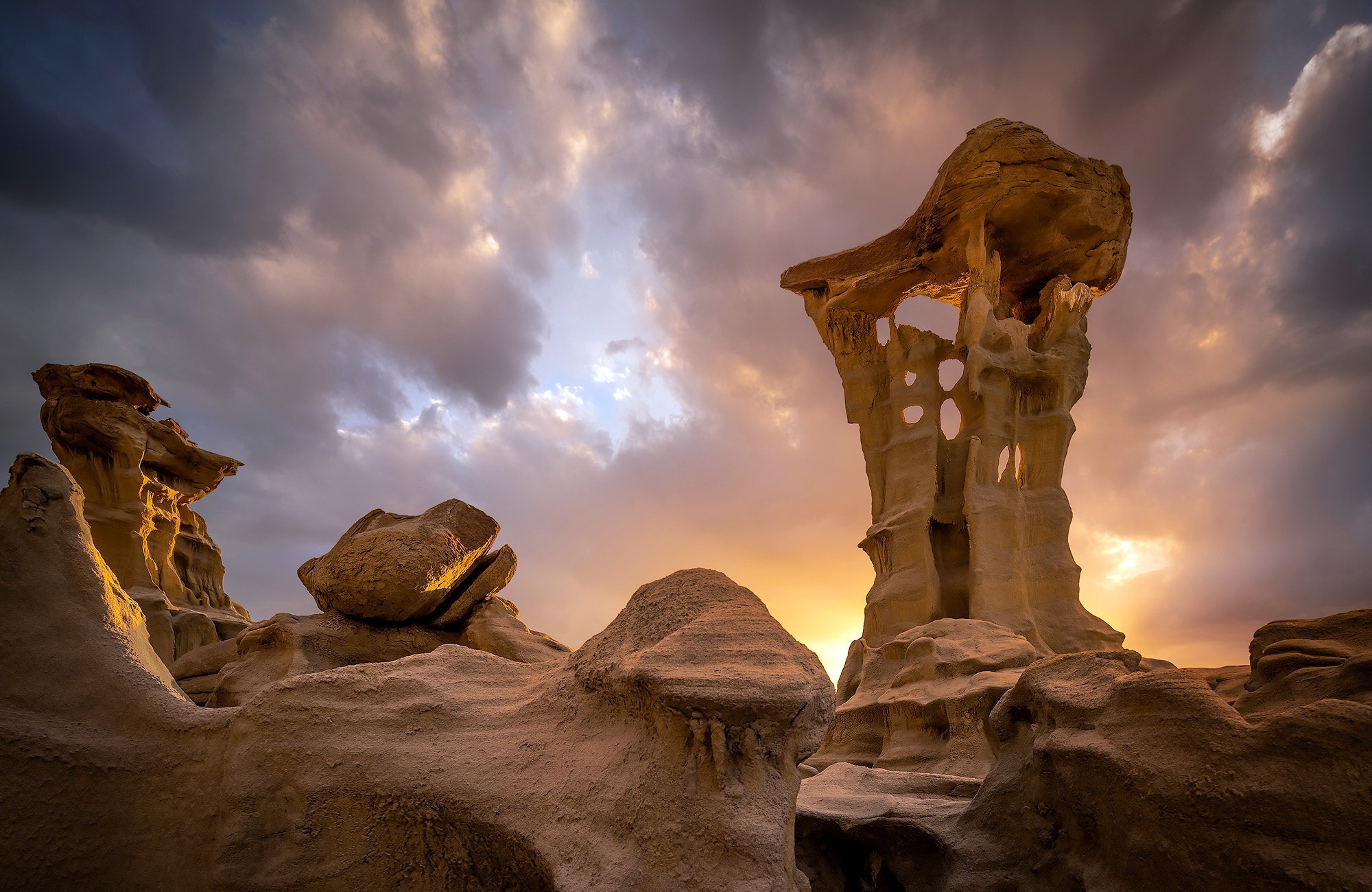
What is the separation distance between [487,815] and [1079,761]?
203 centimetres

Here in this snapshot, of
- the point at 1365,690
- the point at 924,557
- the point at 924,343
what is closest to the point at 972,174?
the point at 924,343

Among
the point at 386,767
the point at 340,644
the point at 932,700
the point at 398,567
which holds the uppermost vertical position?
the point at 398,567

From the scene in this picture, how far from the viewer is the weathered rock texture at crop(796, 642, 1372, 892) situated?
70.9 inches

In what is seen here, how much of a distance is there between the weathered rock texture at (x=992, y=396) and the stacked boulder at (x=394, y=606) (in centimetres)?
626

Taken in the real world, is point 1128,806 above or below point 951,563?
below

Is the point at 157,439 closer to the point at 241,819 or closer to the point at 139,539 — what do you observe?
the point at 139,539

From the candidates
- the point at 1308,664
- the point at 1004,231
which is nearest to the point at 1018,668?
the point at 1308,664

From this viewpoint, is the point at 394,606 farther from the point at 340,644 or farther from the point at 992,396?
the point at 992,396

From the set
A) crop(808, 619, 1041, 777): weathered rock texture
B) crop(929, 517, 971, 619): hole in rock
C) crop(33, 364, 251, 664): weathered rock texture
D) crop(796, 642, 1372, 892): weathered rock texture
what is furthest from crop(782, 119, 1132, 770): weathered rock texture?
crop(33, 364, 251, 664): weathered rock texture

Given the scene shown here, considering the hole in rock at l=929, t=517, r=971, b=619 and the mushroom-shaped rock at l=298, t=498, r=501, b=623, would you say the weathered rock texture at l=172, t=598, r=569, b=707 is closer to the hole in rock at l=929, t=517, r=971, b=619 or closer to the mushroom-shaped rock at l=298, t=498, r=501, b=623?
the mushroom-shaped rock at l=298, t=498, r=501, b=623

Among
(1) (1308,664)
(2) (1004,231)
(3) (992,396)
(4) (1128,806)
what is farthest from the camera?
(2) (1004,231)

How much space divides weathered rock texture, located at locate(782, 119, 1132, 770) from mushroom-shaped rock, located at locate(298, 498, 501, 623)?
678cm

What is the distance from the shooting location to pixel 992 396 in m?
11.7

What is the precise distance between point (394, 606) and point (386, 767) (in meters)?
3.38
